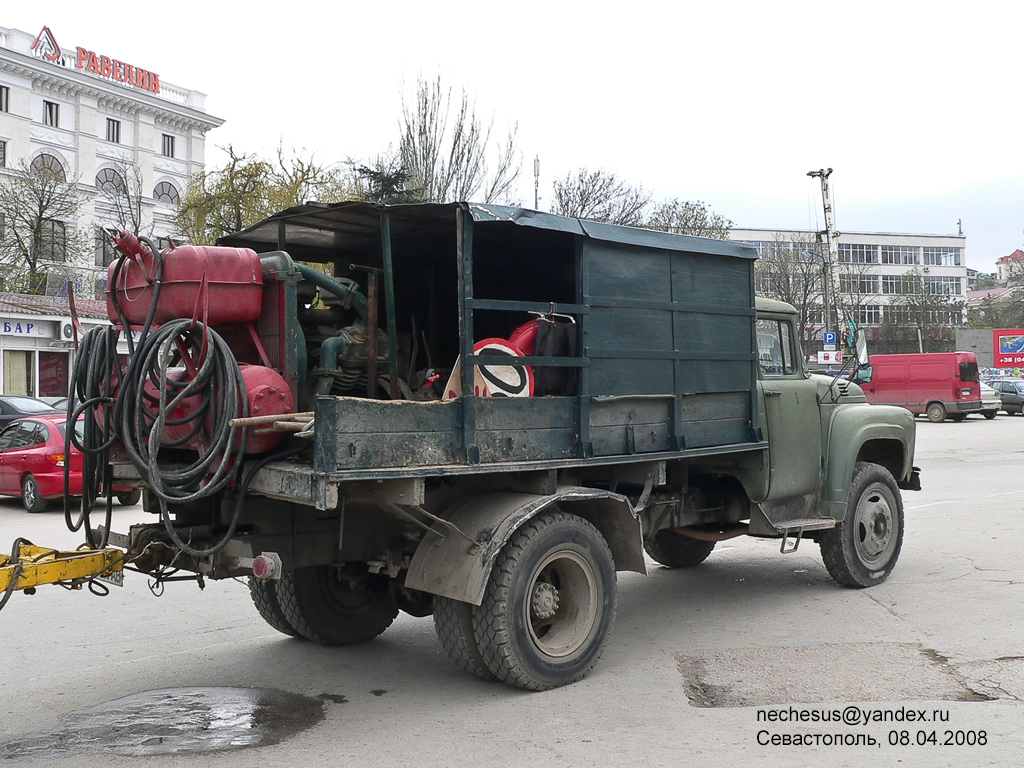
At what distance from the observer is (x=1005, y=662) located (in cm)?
530

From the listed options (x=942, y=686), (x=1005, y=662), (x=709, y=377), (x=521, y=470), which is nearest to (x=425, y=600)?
(x=521, y=470)

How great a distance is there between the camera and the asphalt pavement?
417cm

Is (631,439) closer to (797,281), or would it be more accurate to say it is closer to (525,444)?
(525,444)

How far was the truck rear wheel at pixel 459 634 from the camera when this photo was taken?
4867 mm

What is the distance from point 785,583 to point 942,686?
115 inches

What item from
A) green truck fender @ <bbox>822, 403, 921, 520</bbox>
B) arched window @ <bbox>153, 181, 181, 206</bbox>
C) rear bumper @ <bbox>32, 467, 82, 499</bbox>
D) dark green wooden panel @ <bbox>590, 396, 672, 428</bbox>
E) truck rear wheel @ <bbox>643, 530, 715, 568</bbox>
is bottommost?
truck rear wheel @ <bbox>643, 530, 715, 568</bbox>

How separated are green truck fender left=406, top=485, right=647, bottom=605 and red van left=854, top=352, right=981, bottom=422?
2931 cm

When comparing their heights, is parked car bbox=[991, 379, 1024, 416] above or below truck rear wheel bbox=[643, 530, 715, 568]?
above

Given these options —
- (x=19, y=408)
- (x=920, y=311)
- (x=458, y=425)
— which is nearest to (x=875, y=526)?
(x=458, y=425)

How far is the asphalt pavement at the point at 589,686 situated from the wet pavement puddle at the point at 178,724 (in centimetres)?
2

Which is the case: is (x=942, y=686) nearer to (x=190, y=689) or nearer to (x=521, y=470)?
(x=521, y=470)

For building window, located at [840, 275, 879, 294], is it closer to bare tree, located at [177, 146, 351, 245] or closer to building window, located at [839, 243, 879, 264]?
building window, located at [839, 243, 879, 264]

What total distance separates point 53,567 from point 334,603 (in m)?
2.10

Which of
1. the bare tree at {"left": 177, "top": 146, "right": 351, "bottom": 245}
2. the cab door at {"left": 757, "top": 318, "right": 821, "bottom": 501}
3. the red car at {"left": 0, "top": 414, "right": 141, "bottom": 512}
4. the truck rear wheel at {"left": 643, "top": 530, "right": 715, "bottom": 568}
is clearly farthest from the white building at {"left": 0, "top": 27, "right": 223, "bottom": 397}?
the cab door at {"left": 757, "top": 318, "right": 821, "bottom": 501}
